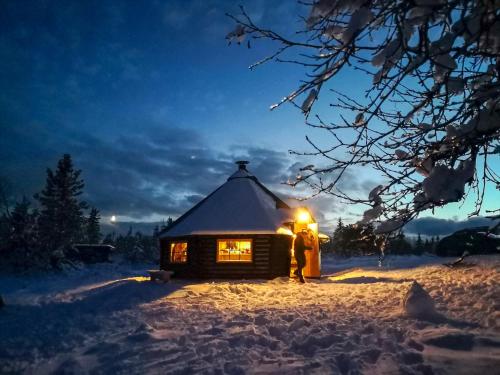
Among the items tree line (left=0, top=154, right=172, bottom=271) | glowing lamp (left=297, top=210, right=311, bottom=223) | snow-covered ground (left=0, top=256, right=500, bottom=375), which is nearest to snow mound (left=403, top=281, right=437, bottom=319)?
snow-covered ground (left=0, top=256, right=500, bottom=375)

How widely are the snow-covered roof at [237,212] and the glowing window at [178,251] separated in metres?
0.77

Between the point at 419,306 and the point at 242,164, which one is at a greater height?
the point at 242,164

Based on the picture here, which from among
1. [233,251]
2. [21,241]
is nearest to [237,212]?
[233,251]

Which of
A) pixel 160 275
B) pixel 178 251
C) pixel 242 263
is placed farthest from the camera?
pixel 178 251

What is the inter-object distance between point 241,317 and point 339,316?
1.95m

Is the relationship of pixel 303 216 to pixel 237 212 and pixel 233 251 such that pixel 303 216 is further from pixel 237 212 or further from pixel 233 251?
pixel 233 251

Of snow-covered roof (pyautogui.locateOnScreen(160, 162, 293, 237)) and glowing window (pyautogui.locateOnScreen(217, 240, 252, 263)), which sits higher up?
snow-covered roof (pyautogui.locateOnScreen(160, 162, 293, 237))

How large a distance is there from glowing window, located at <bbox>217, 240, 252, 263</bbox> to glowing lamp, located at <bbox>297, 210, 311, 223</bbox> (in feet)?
9.03

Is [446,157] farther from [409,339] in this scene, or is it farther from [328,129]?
[409,339]

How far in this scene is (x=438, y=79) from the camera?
3.20 meters

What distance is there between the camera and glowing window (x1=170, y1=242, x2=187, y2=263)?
690 inches

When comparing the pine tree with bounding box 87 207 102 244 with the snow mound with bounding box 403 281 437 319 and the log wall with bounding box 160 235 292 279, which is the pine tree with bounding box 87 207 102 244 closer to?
the log wall with bounding box 160 235 292 279

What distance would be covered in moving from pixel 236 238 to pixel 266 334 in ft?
33.5

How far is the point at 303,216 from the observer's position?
1712cm
